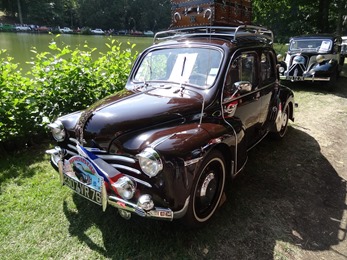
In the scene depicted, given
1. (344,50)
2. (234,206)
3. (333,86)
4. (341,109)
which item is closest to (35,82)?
(234,206)

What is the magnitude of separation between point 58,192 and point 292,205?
2986 millimetres

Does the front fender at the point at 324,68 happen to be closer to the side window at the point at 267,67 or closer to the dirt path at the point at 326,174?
the dirt path at the point at 326,174

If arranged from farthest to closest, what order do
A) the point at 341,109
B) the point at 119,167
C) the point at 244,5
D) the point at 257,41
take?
the point at 341,109 → the point at 244,5 → the point at 257,41 → the point at 119,167

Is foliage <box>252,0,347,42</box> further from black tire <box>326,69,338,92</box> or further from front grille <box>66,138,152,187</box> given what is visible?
front grille <box>66,138,152,187</box>

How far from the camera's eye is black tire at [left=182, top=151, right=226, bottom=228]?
289 cm

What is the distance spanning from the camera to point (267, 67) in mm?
4793

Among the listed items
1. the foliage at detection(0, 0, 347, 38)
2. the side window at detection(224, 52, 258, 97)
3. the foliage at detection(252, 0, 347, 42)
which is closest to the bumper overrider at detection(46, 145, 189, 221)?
the side window at detection(224, 52, 258, 97)

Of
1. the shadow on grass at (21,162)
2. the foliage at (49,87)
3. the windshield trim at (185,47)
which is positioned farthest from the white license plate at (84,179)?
the foliage at (49,87)

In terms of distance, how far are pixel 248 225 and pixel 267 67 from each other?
2682 mm

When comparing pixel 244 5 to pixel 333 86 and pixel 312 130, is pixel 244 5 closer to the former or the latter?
pixel 312 130

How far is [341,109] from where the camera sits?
7.93 m

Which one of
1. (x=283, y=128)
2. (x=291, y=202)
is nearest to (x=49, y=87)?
(x=291, y=202)

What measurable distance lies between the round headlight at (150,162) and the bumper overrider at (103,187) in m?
0.21

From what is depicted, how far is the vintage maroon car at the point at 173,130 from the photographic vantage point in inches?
105
